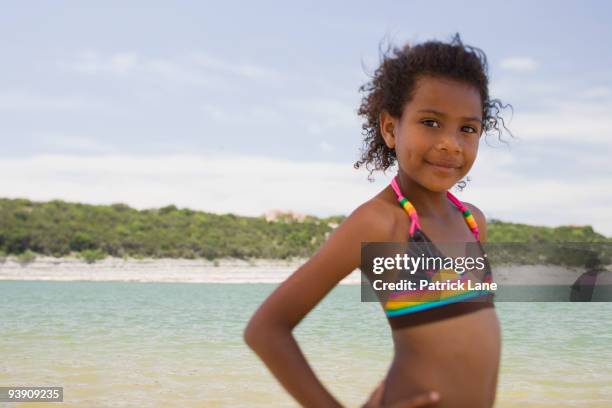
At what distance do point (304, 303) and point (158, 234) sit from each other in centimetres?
5003

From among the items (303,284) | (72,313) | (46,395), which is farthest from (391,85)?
(72,313)

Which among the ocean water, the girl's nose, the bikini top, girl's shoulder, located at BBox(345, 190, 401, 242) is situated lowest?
the ocean water

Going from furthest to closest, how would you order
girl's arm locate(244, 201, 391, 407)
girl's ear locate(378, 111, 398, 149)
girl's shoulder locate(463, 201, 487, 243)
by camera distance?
girl's shoulder locate(463, 201, 487, 243) → girl's ear locate(378, 111, 398, 149) → girl's arm locate(244, 201, 391, 407)

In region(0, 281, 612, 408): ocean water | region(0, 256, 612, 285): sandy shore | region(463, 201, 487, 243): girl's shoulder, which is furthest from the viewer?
region(0, 256, 612, 285): sandy shore

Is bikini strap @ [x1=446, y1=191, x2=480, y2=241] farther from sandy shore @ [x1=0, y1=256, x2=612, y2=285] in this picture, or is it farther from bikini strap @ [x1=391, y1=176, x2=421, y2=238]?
sandy shore @ [x1=0, y1=256, x2=612, y2=285]

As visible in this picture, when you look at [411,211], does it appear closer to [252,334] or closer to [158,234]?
[252,334]

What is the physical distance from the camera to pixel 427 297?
162 cm

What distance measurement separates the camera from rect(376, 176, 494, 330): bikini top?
160 cm

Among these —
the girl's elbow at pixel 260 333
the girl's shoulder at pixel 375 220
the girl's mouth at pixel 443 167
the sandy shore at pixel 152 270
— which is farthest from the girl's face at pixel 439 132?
the sandy shore at pixel 152 270

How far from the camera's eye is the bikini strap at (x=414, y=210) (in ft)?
5.48

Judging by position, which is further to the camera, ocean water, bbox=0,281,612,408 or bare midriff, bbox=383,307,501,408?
A: ocean water, bbox=0,281,612,408

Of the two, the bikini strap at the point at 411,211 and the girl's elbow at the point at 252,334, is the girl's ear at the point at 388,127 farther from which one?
the girl's elbow at the point at 252,334

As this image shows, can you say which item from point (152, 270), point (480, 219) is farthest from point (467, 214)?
point (152, 270)

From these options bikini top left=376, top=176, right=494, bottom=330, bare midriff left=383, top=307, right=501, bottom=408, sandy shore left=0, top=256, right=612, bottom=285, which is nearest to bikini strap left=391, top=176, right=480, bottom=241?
bikini top left=376, top=176, right=494, bottom=330
